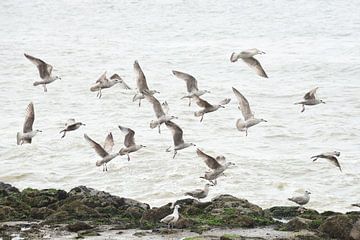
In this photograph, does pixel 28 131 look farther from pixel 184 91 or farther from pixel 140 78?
pixel 184 91

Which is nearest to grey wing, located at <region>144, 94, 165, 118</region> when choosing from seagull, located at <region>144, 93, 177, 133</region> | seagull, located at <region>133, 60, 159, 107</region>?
seagull, located at <region>144, 93, 177, 133</region>

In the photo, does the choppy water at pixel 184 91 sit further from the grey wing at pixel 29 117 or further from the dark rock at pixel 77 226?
the dark rock at pixel 77 226

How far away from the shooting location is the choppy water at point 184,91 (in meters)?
20.7

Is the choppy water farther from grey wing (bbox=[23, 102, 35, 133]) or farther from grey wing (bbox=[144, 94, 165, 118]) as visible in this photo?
grey wing (bbox=[23, 102, 35, 133])

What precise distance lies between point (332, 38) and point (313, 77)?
344 inches

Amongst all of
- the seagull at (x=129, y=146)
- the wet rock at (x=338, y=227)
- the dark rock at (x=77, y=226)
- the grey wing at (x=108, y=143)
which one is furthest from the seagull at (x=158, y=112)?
the wet rock at (x=338, y=227)

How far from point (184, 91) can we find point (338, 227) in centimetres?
1863

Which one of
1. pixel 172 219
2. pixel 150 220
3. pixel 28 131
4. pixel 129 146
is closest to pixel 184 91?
pixel 129 146

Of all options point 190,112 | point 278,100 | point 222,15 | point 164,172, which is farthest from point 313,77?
point 222,15

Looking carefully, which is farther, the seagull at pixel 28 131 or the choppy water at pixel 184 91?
the choppy water at pixel 184 91

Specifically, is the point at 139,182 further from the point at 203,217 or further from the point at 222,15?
the point at 222,15

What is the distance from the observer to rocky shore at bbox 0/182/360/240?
42.2 ft

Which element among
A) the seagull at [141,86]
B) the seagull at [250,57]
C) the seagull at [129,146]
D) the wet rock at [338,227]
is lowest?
the wet rock at [338,227]

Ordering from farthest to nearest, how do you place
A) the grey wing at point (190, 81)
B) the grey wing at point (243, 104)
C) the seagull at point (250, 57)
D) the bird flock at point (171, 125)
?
1. the seagull at point (250, 57)
2. the grey wing at point (190, 81)
3. the grey wing at point (243, 104)
4. the bird flock at point (171, 125)
